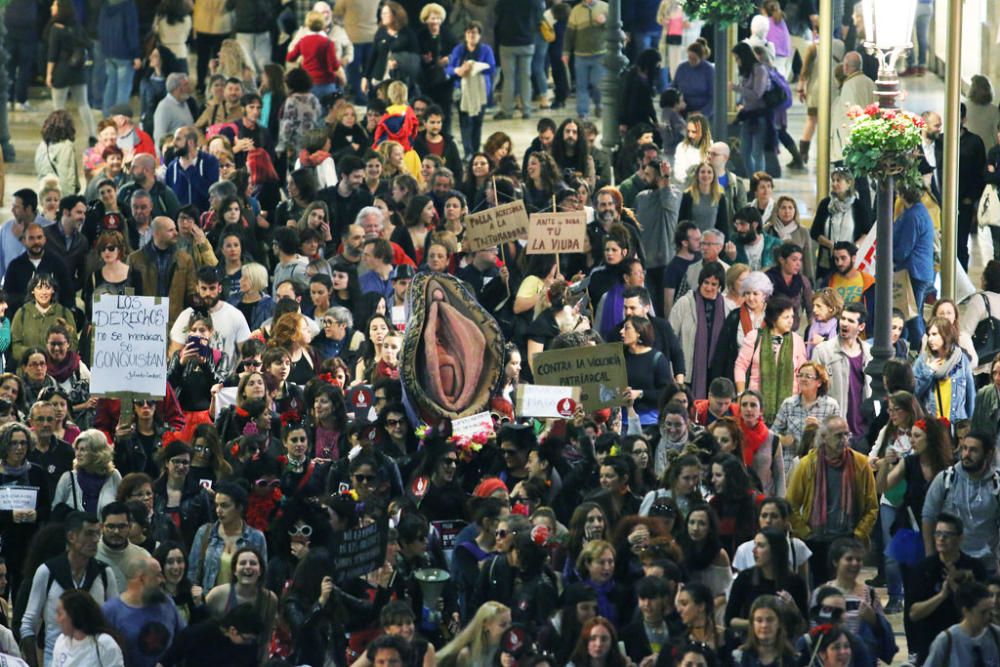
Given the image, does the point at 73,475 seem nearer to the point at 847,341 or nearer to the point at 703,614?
the point at 703,614

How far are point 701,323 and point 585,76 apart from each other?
12712 millimetres

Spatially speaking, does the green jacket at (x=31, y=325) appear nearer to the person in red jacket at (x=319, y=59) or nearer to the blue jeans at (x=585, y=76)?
the person in red jacket at (x=319, y=59)

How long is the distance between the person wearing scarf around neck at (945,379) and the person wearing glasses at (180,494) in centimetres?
504

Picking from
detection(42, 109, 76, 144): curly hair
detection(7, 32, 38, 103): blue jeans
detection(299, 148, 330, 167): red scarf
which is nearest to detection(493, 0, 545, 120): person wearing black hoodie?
detection(7, 32, 38, 103): blue jeans

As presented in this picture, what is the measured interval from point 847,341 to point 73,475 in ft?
18.5

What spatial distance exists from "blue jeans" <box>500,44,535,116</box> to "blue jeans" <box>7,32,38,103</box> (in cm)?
563

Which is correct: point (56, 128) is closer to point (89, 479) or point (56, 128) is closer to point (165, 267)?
point (165, 267)

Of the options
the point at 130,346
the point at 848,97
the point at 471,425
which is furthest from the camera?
the point at 848,97

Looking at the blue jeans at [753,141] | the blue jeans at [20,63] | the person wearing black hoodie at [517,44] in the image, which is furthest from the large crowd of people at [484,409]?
the blue jeans at [20,63]

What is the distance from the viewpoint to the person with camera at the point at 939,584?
15.5m

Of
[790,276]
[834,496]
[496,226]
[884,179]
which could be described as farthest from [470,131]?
[834,496]

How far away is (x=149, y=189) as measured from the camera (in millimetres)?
22609

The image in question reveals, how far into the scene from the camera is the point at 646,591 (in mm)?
14734

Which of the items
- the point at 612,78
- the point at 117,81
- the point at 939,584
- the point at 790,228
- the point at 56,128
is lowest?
the point at 939,584
